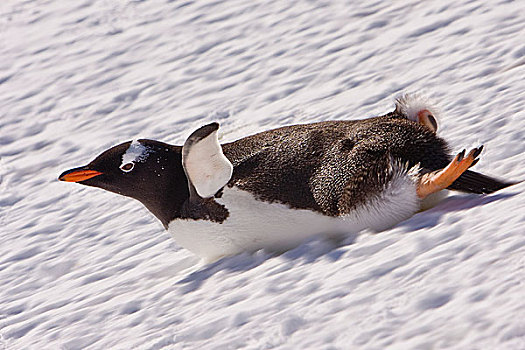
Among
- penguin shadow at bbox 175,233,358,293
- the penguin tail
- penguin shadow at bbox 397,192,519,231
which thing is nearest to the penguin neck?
penguin shadow at bbox 175,233,358,293

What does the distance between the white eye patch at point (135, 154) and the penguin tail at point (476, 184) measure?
1378 mm

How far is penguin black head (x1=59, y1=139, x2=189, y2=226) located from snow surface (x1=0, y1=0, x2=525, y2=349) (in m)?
0.36

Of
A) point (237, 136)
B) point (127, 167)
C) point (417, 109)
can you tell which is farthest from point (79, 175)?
point (237, 136)

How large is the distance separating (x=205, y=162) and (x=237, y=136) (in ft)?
7.33

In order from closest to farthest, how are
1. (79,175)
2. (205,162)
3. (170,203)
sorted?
(205,162) < (170,203) < (79,175)

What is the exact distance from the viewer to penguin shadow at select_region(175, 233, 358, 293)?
10.3ft

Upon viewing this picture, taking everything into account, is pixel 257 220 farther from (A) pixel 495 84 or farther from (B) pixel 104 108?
(B) pixel 104 108

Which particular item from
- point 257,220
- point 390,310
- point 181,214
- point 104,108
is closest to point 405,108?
point 257,220

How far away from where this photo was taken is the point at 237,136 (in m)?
5.49

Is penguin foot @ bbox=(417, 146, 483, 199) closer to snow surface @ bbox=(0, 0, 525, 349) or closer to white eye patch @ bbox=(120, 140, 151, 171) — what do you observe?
snow surface @ bbox=(0, 0, 525, 349)

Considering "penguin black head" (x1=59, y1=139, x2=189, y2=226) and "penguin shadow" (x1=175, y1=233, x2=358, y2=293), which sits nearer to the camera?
"penguin shadow" (x1=175, y1=233, x2=358, y2=293)

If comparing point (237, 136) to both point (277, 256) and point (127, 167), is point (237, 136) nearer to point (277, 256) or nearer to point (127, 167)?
point (127, 167)

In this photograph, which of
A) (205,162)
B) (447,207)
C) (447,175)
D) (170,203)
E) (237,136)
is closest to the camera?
(447,175)

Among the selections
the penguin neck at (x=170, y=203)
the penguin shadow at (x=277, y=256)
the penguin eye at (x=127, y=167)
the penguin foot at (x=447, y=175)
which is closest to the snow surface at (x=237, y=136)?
the penguin shadow at (x=277, y=256)
